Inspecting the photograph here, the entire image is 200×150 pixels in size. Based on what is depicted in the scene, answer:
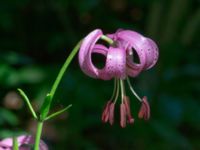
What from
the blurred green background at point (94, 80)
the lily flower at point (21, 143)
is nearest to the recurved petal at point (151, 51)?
the lily flower at point (21, 143)

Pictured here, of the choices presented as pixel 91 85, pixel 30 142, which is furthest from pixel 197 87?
pixel 30 142

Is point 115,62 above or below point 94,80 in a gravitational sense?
above

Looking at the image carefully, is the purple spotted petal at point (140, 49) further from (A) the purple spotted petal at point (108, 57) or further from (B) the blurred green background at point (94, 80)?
(B) the blurred green background at point (94, 80)

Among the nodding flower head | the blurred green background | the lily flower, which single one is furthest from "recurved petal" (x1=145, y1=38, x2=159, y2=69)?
the blurred green background

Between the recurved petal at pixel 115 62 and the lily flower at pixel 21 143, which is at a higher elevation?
the recurved petal at pixel 115 62

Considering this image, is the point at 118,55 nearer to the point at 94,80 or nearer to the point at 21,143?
the point at 21,143

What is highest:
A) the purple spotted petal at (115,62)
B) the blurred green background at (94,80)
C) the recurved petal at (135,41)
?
Result: the recurved petal at (135,41)

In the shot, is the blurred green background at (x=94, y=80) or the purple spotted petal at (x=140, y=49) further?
the blurred green background at (x=94, y=80)

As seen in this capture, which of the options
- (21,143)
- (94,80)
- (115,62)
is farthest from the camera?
(94,80)

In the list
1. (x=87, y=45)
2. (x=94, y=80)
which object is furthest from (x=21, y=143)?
(x=94, y=80)
